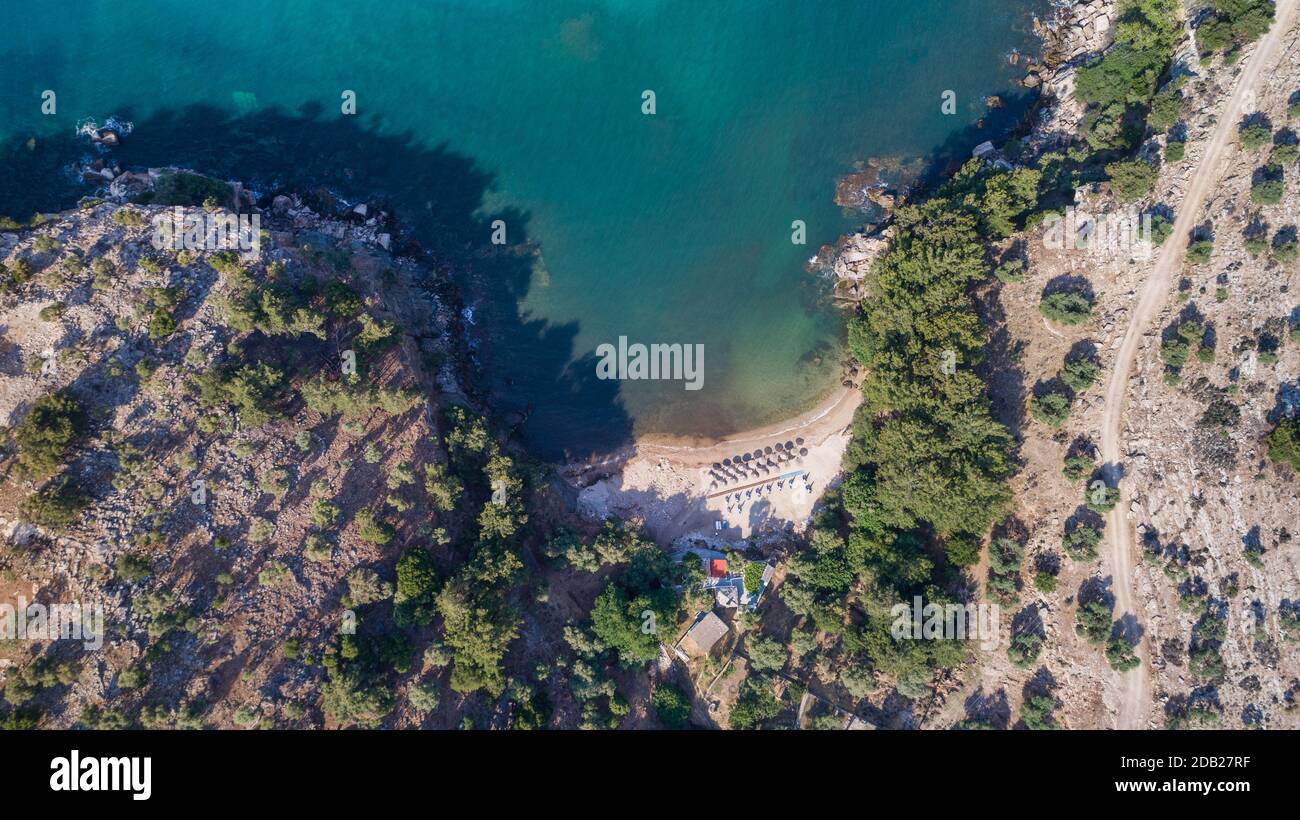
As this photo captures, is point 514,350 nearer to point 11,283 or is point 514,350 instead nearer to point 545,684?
point 545,684

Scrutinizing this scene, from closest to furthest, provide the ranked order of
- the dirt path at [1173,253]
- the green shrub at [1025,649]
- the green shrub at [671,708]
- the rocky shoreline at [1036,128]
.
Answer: the green shrub at [1025,649], the dirt path at [1173,253], the green shrub at [671,708], the rocky shoreline at [1036,128]

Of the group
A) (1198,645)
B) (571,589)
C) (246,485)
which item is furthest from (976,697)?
(246,485)

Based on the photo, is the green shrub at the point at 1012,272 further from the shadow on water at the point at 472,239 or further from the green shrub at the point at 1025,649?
the shadow on water at the point at 472,239

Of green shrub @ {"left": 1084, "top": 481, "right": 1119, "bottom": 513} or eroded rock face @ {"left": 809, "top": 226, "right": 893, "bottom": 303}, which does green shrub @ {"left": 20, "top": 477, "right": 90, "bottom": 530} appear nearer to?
eroded rock face @ {"left": 809, "top": 226, "right": 893, "bottom": 303}

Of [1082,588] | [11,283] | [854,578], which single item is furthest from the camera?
[854,578]

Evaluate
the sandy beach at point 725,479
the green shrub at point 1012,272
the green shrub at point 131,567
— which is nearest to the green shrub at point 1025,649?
the sandy beach at point 725,479
